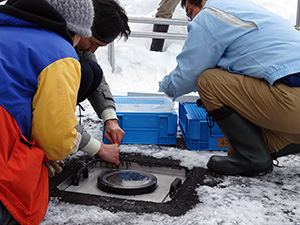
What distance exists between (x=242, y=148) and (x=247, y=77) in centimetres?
38

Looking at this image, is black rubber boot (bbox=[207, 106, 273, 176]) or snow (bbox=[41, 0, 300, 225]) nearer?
snow (bbox=[41, 0, 300, 225])

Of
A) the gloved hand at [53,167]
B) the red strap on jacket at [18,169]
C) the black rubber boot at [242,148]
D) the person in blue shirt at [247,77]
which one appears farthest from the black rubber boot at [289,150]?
the red strap on jacket at [18,169]

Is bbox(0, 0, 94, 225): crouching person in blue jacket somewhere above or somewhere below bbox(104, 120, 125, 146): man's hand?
above

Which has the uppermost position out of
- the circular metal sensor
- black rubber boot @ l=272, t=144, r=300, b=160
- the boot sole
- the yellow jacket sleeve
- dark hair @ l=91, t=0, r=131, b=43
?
dark hair @ l=91, t=0, r=131, b=43

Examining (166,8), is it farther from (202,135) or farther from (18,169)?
(18,169)

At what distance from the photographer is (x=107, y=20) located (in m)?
1.80

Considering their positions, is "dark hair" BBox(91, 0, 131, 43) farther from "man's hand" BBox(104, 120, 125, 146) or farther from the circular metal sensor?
the circular metal sensor

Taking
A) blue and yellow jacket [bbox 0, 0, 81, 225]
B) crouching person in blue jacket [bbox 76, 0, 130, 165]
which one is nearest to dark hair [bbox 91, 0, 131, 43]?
crouching person in blue jacket [bbox 76, 0, 130, 165]

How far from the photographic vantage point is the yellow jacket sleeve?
1.11m

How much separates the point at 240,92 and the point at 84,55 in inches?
38.0

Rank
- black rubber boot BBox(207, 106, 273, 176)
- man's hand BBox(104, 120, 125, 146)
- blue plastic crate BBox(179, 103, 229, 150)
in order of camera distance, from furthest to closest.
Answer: blue plastic crate BBox(179, 103, 229, 150) → man's hand BBox(104, 120, 125, 146) → black rubber boot BBox(207, 106, 273, 176)

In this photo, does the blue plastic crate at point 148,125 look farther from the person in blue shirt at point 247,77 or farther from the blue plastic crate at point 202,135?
the person in blue shirt at point 247,77

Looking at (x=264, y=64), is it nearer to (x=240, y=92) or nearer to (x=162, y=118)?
(x=240, y=92)

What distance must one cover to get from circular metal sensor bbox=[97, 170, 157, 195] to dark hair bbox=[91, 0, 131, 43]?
735 millimetres
